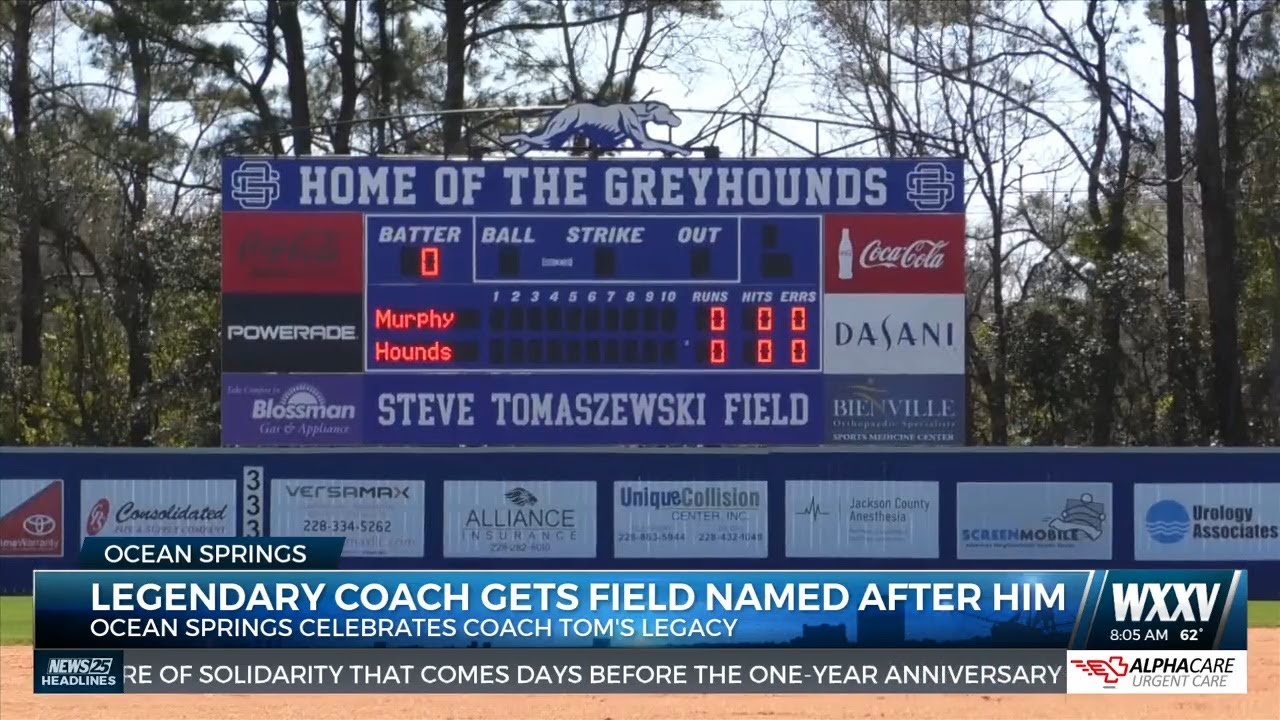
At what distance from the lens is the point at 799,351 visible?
16.9 meters

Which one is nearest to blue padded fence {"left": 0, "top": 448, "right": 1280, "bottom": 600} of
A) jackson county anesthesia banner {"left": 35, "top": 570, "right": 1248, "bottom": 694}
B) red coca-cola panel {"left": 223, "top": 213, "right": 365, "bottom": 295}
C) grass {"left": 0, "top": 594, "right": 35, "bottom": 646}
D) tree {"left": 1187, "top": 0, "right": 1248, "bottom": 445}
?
grass {"left": 0, "top": 594, "right": 35, "bottom": 646}

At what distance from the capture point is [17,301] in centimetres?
3488

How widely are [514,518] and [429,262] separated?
3509 mm

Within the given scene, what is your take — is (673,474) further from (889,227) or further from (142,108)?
(142,108)

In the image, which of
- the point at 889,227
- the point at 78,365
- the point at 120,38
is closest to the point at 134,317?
the point at 78,365

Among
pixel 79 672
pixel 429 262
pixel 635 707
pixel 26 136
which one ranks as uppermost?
pixel 26 136

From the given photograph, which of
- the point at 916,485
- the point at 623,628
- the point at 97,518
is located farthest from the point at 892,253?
the point at 97,518

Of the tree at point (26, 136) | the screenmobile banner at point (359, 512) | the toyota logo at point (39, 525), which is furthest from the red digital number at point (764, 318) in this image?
the tree at point (26, 136)

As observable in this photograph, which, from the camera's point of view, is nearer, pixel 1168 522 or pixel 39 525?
pixel 1168 522

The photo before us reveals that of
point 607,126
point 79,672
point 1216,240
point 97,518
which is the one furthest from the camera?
point 1216,240

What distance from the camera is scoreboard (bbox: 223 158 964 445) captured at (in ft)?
55.2

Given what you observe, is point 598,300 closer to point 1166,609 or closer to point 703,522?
point 703,522

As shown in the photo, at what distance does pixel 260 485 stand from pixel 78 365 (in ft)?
55.5

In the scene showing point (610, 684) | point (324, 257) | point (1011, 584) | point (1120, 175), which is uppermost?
point (1120, 175)
